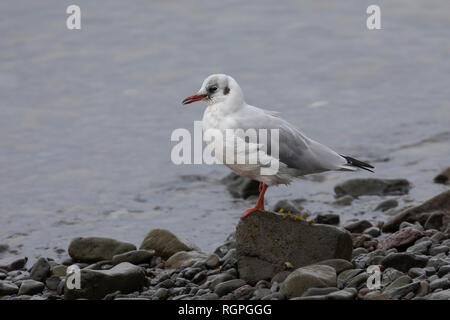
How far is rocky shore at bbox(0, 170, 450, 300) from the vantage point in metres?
6.98

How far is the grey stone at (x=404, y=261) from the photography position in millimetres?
7449

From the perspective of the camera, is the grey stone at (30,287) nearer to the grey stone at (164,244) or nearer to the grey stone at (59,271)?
the grey stone at (59,271)

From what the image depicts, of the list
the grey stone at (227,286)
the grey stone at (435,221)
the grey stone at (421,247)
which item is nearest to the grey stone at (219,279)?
the grey stone at (227,286)

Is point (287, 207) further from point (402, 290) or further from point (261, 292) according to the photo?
point (402, 290)

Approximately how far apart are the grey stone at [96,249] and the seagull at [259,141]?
7.10ft

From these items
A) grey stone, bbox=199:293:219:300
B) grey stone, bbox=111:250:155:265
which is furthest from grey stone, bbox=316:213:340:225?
grey stone, bbox=199:293:219:300

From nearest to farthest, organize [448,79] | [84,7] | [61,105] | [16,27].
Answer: [61,105] < [448,79] < [16,27] < [84,7]

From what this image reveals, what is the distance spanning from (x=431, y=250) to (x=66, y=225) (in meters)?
5.44

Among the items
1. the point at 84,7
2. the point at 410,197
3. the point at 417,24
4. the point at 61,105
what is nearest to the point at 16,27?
the point at 84,7

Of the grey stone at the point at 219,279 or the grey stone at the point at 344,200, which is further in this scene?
the grey stone at the point at 344,200

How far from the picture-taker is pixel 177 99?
52.2ft

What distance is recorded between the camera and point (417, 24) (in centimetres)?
1986

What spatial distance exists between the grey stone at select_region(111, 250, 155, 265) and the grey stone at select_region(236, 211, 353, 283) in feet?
5.69

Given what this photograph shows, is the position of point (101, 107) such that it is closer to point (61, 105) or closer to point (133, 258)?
point (61, 105)
